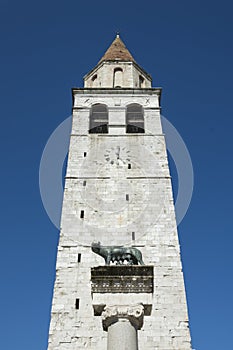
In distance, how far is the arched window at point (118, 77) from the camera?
24.2 metres

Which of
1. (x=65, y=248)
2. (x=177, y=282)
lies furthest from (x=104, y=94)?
(x=177, y=282)

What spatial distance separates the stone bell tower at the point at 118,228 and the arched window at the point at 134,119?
1.9 inches

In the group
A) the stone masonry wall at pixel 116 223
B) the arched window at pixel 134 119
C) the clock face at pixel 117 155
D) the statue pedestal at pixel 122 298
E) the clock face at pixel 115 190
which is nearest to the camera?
the statue pedestal at pixel 122 298

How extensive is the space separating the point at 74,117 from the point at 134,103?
9.91 ft

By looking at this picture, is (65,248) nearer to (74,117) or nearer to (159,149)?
(159,149)

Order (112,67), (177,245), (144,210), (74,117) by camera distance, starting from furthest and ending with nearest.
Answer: (112,67), (74,117), (144,210), (177,245)

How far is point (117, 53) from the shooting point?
2648cm

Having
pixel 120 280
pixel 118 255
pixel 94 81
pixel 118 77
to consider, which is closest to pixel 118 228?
pixel 118 255

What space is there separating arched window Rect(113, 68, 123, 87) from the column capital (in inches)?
728

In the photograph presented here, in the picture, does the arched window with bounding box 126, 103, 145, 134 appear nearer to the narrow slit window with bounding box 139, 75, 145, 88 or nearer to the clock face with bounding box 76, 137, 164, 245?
the clock face with bounding box 76, 137, 164, 245

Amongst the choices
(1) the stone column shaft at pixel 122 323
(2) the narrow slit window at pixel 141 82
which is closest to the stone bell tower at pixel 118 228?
(1) the stone column shaft at pixel 122 323

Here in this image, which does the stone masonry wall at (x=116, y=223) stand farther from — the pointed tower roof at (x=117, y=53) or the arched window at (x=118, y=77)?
the pointed tower roof at (x=117, y=53)

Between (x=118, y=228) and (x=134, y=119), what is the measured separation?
23.8 ft

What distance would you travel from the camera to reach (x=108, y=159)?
748 inches
